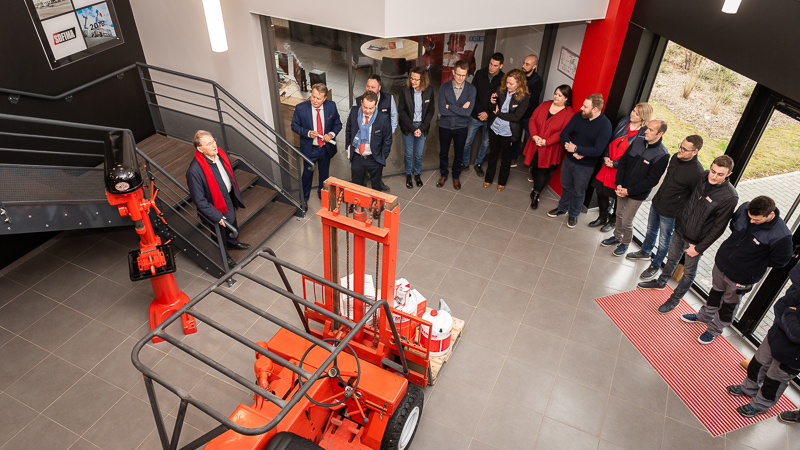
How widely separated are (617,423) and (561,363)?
715 mm

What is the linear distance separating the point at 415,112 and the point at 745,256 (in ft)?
13.0

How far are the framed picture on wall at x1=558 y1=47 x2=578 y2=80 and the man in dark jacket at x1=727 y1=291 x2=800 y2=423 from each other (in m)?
3.63

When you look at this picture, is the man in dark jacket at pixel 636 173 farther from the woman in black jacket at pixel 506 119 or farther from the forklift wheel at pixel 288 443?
the forklift wheel at pixel 288 443

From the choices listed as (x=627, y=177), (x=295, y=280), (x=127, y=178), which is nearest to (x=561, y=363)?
(x=627, y=177)

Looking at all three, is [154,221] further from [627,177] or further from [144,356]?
[627,177]

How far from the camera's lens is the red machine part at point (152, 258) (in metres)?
4.56

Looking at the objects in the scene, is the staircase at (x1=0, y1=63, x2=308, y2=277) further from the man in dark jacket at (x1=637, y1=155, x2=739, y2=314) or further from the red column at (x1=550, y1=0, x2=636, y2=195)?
the man in dark jacket at (x1=637, y1=155, x2=739, y2=314)

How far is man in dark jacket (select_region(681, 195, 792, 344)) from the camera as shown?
4555mm

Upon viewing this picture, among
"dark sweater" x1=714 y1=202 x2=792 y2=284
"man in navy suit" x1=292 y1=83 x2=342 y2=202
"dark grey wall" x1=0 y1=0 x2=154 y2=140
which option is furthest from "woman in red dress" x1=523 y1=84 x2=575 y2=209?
"dark grey wall" x1=0 y1=0 x2=154 y2=140

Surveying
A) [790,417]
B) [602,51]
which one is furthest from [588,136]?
[790,417]

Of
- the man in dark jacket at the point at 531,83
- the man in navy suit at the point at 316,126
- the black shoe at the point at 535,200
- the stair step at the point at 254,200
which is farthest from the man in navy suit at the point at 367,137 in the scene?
the black shoe at the point at 535,200

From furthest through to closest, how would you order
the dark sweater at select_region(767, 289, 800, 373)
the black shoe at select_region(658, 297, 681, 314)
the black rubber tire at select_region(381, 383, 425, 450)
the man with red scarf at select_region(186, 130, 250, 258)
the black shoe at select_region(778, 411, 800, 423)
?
1. the black shoe at select_region(658, 297, 681, 314)
2. the man with red scarf at select_region(186, 130, 250, 258)
3. the black shoe at select_region(778, 411, 800, 423)
4. the dark sweater at select_region(767, 289, 800, 373)
5. the black rubber tire at select_region(381, 383, 425, 450)

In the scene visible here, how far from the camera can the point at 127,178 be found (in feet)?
14.4

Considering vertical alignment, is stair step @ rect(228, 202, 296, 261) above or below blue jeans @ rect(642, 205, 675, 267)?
below
